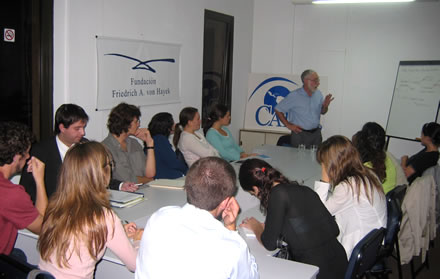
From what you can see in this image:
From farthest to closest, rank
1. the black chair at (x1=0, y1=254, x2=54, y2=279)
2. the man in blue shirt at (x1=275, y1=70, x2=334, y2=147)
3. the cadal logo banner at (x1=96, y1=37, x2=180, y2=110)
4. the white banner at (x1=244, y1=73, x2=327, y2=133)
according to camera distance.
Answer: the white banner at (x1=244, y1=73, x2=327, y2=133) → the man in blue shirt at (x1=275, y1=70, x2=334, y2=147) → the cadal logo banner at (x1=96, y1=37, x2=180, y2=110) → the black chair at (x1=0, y1=254, x2=54, y2=279)

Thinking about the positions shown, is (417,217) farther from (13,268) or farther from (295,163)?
(13,268)

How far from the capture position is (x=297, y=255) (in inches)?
87.9

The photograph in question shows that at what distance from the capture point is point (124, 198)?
2883 mm

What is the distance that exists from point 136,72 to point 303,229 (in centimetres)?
308

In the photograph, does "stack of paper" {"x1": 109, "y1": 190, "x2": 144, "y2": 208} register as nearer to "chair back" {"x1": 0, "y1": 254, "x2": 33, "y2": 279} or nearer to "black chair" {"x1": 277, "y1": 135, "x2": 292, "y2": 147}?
"chair back" {"x1": 0, "y1": 254, "x2": 33, "y2": 279}

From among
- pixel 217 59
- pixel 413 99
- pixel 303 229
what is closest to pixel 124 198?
pixel 303 229

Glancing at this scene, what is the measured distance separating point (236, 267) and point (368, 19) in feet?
20.4

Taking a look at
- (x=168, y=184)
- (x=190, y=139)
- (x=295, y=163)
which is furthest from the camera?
(x=295, y=163)

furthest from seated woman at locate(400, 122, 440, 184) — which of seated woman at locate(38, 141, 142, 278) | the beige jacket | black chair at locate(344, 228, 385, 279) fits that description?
seated woman at locate(38, 141, 142, 278)

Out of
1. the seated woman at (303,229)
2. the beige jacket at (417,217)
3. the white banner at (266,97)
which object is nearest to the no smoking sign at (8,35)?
the seated woman at (303,229)

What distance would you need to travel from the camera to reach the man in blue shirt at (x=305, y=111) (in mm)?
6043

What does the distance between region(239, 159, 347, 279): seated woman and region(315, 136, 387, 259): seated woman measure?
13.0 inches

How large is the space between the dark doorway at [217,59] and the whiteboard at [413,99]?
250 centimetres

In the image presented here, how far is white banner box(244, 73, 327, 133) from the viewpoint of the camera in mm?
7086
